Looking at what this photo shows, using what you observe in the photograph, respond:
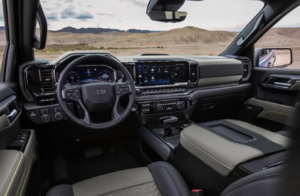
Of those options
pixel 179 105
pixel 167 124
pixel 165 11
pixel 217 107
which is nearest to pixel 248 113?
pixel 217 107

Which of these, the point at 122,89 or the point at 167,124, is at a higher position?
the point at 122,89

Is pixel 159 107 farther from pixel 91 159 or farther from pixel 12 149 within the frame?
pixel 12 149

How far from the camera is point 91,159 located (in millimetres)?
2881

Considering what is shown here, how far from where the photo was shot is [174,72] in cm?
287

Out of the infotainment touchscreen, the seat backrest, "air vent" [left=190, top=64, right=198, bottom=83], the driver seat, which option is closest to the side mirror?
"air vent" [left=190, top=64, right=198, bottom=83]

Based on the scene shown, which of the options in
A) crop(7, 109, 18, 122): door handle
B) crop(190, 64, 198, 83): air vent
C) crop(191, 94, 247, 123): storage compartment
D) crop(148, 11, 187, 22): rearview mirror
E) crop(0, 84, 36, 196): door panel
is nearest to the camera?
crop(0, 84, 36, 196): door panel

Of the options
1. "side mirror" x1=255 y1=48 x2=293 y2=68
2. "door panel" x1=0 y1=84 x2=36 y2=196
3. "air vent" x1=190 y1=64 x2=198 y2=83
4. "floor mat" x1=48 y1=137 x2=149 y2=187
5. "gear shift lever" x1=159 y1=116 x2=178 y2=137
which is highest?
"side mirror" x1=255 y1=48 x2=293 y2=68

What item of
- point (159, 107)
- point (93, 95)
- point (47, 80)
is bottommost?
point (159, 107)

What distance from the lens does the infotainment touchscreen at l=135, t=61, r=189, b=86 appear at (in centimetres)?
268

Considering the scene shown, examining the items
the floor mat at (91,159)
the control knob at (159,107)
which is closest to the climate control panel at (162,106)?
the control knob at (159,107)

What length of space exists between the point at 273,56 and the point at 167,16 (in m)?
2.16

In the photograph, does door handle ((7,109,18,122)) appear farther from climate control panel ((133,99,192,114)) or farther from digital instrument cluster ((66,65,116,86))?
climate control panel ((133,99,192,114))

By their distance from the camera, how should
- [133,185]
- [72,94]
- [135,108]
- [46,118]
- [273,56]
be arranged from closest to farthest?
[133,185], [72,94], [46,118], [135,108], [273,56]

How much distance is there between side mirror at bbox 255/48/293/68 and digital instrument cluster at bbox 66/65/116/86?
226 cm
